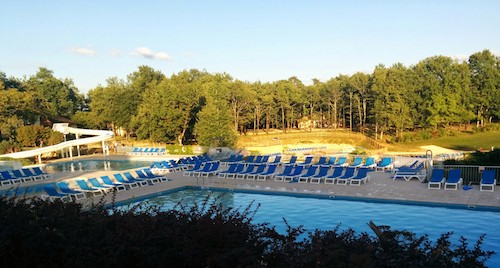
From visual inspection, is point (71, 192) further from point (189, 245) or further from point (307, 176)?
point (189, 245)

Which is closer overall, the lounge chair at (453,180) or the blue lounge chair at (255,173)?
the lounge chair at (453,180)

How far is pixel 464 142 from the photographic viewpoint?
128 feet

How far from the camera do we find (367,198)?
41.7 feet

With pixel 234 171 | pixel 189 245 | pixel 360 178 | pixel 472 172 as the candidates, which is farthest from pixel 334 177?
pixel 189 245

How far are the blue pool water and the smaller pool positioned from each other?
1226 cm

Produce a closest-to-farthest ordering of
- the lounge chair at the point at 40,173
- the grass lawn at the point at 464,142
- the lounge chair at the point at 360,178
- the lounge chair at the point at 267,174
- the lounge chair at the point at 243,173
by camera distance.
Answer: the lounge chair at the point at 360,178 < the lounge chair at the point at 267,174 < the lounge chair at the point at 243,173 < the lounge chair at the point at 40,173 < the grass lawn at the point at 464,142

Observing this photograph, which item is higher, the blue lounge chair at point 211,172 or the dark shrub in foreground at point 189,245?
the dark shrub in foreground at point 189,245

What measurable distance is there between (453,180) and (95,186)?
12765 mm

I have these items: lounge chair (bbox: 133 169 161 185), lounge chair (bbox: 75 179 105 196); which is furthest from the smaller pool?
lounge chair (bbox: 75 179 105 196)

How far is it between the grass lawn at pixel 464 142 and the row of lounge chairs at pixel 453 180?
2144 cm

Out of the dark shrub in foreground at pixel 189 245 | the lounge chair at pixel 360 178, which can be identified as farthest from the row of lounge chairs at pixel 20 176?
the dark shrub in foreground at pixel 189 245

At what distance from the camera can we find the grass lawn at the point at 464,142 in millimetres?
36188

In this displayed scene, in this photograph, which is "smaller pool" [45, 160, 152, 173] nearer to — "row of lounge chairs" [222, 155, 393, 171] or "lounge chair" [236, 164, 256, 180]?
"row of lounge chairs" [222, 155, 393, 171]

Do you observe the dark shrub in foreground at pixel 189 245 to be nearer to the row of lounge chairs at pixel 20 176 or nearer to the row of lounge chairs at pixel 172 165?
the row of lounge chairs at pixel 172 165
